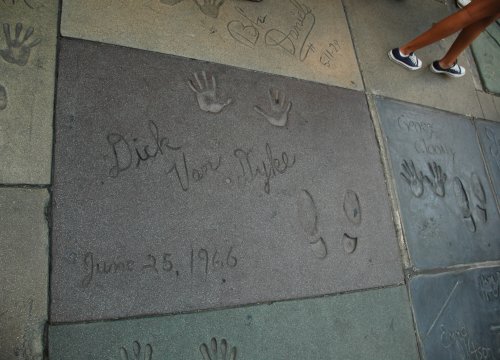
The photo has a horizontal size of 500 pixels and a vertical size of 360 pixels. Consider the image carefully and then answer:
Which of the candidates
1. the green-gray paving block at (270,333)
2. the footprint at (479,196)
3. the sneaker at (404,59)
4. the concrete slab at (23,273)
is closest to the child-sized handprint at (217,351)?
the green-gray paving block at (270,333)

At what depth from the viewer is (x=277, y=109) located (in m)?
2.22

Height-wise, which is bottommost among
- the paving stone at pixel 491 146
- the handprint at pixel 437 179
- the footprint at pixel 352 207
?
the footprint at pixel 352 207

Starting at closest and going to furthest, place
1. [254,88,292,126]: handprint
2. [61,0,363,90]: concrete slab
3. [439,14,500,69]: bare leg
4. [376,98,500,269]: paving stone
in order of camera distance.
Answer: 1. [61,0,363,90]: concrete slab
2. [254,88,292,126]: handprint
3. [376,98,500,269]: paving stone
4. [439,14,500,69]: bare leg

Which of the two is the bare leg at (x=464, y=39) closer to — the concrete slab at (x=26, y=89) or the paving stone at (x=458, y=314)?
the paving stone at (x=458, y=314)

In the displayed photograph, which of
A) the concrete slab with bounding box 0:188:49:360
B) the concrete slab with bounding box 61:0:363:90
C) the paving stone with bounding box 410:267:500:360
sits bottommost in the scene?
the paving stone with bounding box 410:267:500:360

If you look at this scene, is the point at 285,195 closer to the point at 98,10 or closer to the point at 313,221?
the point at 313,221

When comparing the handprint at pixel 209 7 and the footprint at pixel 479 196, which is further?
the footprint at pixel 479 196

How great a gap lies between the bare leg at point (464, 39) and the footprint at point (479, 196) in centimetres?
91

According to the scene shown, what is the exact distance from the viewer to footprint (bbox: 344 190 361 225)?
2.20 metres

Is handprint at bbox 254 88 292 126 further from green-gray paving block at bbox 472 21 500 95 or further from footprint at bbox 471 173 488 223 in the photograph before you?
green-gray paving block at bbox 472 21 500 95

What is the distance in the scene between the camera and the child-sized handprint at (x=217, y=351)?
5.49ft

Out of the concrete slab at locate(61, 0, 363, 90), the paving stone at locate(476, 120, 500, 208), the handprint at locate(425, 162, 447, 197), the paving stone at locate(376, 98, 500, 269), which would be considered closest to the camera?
the concrete slab at locate(61, 0, 363, 90)

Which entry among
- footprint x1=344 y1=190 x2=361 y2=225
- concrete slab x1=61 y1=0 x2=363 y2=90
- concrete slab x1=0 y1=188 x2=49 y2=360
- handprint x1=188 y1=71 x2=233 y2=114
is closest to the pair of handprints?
handprint x1=188 y1=71 x2=233 y2=114

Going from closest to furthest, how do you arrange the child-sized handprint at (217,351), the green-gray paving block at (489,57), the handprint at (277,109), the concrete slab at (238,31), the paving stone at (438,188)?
the child-sized handprint at (217,351) → the concrete slab at (238,31) → the handprint at (277,109) → the paving stone at (438,188) → the green-gray paving block at (489,57)
